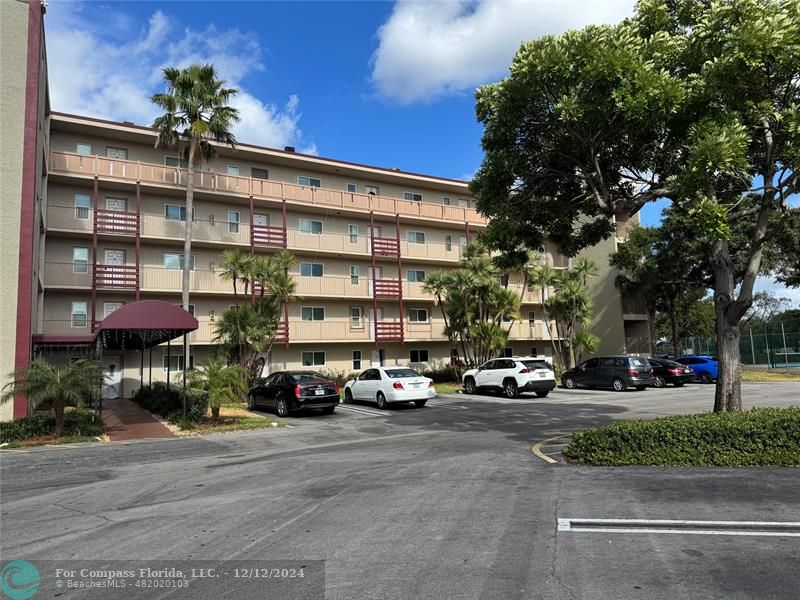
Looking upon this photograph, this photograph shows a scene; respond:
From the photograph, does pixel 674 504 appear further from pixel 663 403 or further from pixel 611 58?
pixel 663 403

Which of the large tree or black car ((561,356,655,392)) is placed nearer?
the large tree

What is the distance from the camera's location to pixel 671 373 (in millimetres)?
28594

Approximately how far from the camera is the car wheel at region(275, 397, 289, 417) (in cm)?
1923

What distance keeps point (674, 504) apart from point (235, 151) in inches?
1117

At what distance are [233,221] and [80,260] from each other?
7354 millimetres

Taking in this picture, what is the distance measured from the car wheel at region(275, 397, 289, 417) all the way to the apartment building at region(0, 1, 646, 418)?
24.8ft

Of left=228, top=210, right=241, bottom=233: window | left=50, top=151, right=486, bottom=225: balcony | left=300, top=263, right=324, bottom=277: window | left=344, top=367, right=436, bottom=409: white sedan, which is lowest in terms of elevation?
left=344, top=367, right=436, bottom=409: white sedan

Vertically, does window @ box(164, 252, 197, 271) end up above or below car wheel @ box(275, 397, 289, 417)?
above

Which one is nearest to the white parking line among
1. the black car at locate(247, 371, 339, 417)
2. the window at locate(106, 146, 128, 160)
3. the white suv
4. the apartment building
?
the black car at locate(247, 371, 339, 417)

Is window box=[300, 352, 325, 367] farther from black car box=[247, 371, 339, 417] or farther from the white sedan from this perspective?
black car box=[247, 371, 339, 417]

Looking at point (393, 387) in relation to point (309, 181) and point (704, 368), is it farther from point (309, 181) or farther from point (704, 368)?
point (704, 368)

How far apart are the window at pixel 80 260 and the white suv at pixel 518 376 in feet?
60.4

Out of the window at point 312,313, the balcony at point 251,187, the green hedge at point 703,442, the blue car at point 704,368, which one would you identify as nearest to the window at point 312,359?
the window at point 312,313

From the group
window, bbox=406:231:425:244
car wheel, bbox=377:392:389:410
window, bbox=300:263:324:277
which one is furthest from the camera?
window, bbox=406:231:425:244
